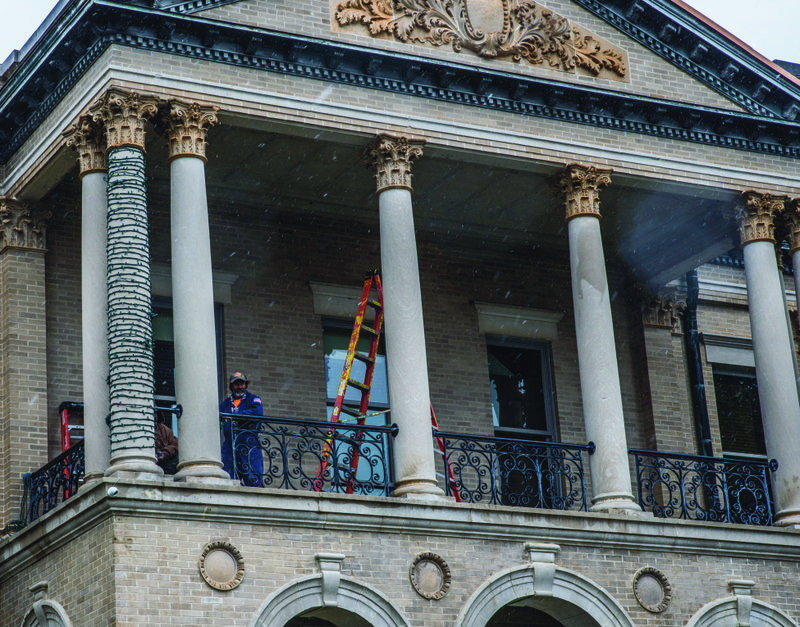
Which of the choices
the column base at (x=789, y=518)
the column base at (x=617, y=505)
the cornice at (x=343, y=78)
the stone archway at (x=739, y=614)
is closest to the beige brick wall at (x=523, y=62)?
the cornice at (x=343, y=78)

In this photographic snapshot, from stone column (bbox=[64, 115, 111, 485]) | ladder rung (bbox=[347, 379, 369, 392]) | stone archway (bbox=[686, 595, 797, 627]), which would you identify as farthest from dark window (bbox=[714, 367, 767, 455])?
stone column (bbox=[64, 115, 111, 485])

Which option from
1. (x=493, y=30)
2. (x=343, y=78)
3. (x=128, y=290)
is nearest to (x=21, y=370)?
(x=128, y=290)

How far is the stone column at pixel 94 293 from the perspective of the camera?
1477cm

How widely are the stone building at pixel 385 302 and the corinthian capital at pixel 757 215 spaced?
4 cm

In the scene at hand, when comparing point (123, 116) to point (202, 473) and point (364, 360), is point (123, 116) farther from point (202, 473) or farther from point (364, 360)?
point (364, 360)

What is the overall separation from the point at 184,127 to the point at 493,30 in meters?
4.45

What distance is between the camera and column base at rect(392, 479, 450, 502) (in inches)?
603

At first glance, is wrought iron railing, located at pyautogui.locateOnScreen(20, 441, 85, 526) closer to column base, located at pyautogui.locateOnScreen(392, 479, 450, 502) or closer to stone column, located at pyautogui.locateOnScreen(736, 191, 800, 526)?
column base, located at pyautogui.locateOnScreen(392, 479, 450, 502)

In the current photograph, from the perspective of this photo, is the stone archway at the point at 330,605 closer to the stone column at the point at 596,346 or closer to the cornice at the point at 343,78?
the stone column at the point at 596,346

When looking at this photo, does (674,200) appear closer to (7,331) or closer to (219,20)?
(219,20)

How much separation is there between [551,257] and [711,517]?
5.04 m

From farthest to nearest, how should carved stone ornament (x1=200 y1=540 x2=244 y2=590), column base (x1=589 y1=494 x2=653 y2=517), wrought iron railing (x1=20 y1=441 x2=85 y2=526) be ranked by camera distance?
column base (x1=589 y1=494 x2=653 y2=517) → wrought iron railing (x1=20 y1=441 x2=85 y2=526) → carved stone ornament (x1=200 y1=540 x2=244 y2=590)

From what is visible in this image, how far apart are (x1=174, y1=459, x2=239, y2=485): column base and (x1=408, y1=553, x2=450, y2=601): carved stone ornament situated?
2.25m

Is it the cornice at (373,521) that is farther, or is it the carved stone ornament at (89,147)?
the carved stone ornament at (89,147)
